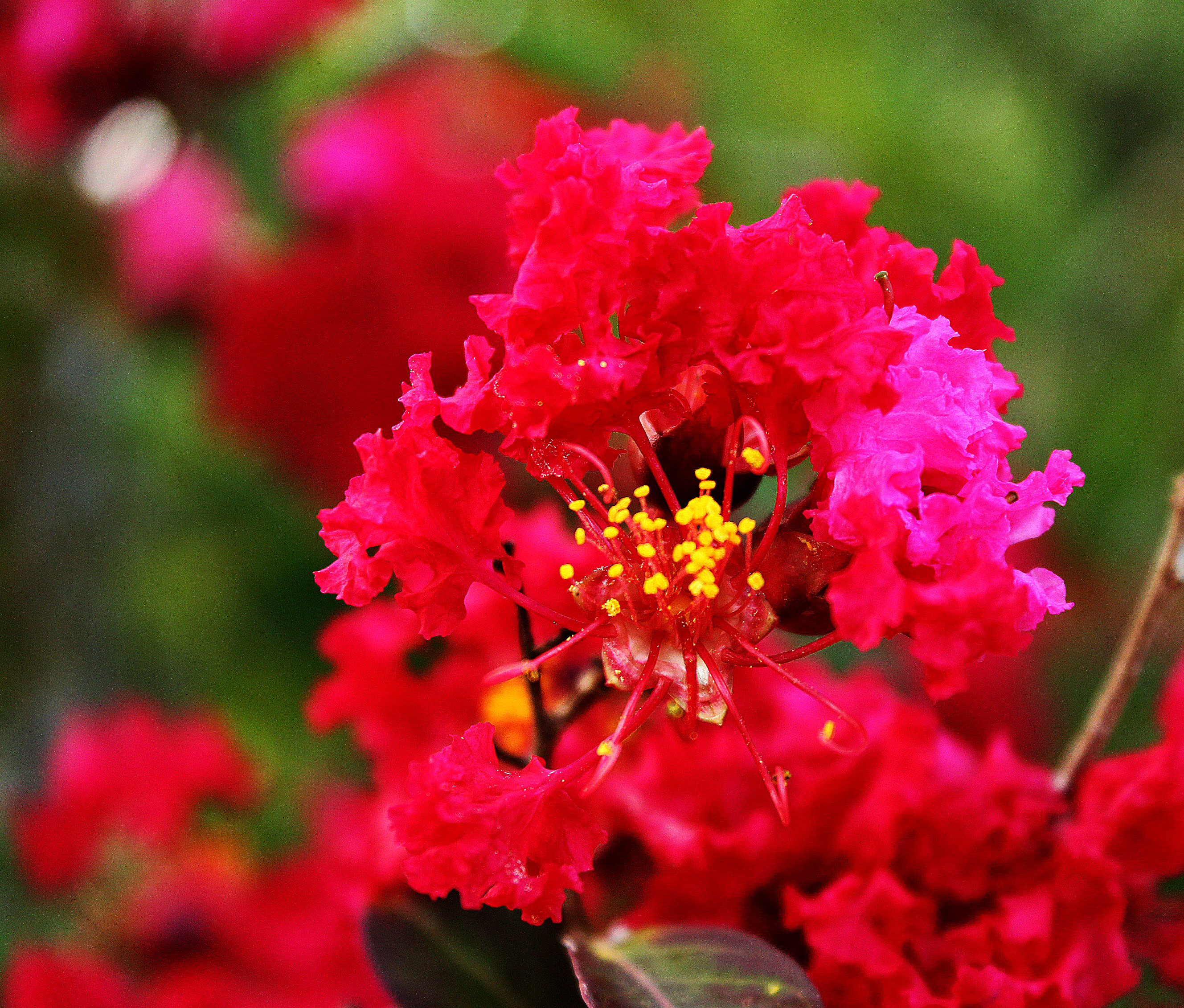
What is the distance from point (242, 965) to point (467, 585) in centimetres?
73

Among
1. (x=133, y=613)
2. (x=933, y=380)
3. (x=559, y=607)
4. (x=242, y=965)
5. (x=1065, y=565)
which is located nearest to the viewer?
(x=933, y=380)

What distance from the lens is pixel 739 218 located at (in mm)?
1611

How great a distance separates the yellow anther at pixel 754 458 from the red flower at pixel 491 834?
0.15 metres

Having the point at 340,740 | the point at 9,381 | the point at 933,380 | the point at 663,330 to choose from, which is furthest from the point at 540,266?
the point at 9,381

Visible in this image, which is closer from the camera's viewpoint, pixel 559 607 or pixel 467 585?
pixel 467 585

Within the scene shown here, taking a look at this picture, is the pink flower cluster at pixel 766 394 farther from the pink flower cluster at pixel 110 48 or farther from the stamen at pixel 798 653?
the pink flower cluster at pixel 110 48

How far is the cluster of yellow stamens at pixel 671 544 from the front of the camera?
50 cm

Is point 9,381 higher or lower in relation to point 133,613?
higher

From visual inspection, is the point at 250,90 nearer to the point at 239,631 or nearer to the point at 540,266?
the point at 239,631

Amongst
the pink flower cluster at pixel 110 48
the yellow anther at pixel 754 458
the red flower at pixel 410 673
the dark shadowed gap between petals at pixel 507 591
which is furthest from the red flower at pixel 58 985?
the pink flower cluster at pixel 110 48

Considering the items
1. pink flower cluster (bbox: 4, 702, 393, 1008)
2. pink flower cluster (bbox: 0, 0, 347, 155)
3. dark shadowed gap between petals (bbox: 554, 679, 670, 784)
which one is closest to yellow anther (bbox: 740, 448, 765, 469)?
dark shadowed gap between petals (bbox: 554, 679, 670, 784)

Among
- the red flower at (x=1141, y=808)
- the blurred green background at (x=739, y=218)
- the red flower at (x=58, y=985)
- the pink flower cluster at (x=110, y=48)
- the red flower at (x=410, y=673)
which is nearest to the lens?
the red flower at (x=1141, y=808)

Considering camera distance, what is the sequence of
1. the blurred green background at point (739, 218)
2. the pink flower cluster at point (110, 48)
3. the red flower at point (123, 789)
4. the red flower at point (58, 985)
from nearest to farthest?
the red flower at point (58, 985) < the red flower at point (123, 789) < the pink flower cluster at point (110, 48) < the blurred green background at point (739, 218)

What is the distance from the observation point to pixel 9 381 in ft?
4.82
